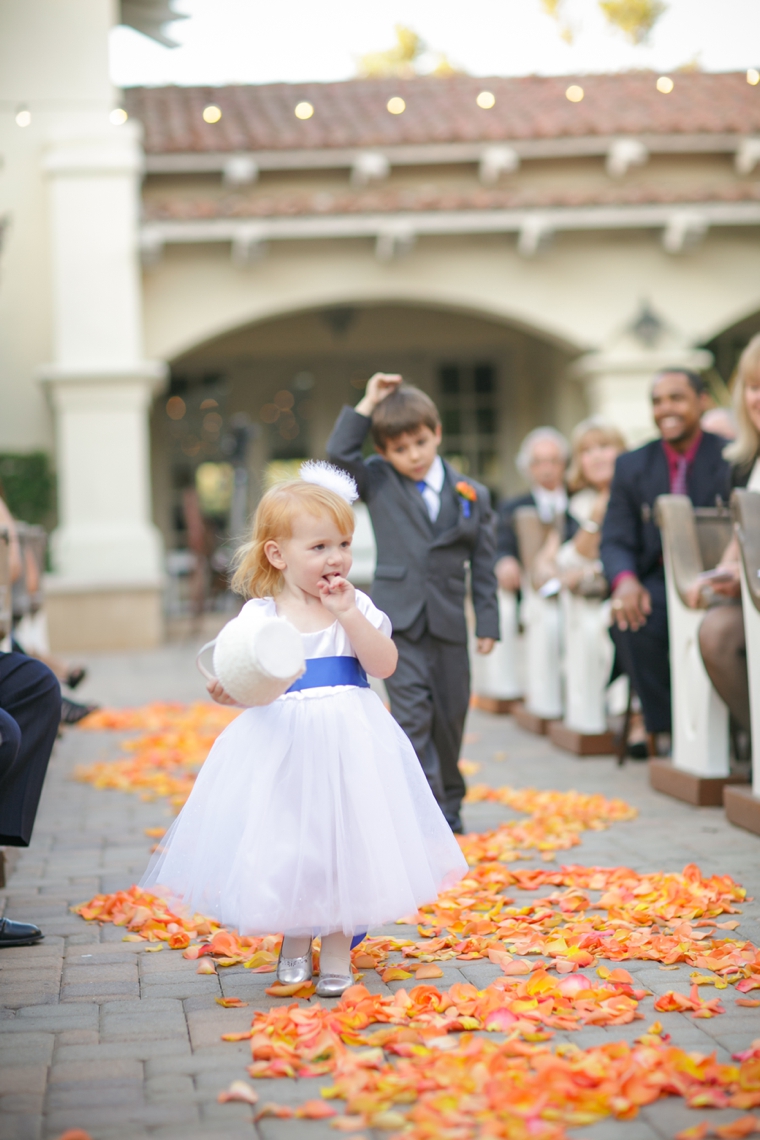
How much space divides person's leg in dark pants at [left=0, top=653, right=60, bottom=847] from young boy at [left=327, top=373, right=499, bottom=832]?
1.34 m

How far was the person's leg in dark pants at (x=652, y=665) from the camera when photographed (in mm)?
5992

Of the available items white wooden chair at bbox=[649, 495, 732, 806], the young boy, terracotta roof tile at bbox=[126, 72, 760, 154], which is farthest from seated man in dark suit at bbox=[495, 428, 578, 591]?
terracotta roof tile at bbox=[126, 72, 760, 154]

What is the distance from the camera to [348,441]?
174 inches

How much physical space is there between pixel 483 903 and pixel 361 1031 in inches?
43.4

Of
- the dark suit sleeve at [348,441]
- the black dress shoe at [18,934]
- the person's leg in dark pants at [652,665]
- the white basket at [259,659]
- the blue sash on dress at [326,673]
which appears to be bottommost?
the black dress shoe at [18,934]

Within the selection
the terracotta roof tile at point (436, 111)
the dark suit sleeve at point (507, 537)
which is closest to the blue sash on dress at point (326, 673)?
the dark suit sleeve at point (507, 537)

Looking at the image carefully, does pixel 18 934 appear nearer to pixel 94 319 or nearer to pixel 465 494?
pixel 465 494

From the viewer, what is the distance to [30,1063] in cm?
259

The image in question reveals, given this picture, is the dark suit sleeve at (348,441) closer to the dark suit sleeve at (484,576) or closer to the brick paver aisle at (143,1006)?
the dark suit sleeve at (484,576)

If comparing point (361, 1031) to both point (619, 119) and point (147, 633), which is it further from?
point (619, 119)

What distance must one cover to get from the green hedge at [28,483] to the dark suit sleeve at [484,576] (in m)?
9.70

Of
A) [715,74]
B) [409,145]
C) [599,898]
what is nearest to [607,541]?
[599,898]

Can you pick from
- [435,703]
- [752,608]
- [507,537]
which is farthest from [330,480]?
[507,537]

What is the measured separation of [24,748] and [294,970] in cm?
103
